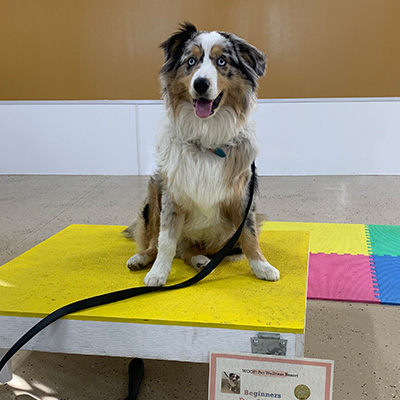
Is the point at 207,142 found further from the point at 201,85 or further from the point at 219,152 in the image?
the point at 201,85

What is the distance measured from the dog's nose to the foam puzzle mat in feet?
4.08

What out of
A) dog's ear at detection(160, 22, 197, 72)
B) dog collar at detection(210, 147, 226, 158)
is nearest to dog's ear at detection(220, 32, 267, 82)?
dog's ear at detection(160, 22, 197, 72)

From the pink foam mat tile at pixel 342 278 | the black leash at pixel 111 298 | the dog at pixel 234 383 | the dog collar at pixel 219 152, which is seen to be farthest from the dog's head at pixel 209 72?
the pink foam mat tile at pixel 342 278

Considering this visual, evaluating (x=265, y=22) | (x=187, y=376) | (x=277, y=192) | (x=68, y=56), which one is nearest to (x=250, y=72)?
(x=187, y=376)

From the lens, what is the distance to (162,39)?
495cm

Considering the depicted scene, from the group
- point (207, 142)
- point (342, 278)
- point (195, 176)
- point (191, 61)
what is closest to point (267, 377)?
point (195, 176)

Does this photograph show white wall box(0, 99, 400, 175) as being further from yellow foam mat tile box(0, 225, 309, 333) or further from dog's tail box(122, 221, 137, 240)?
yellow foam mat tile box(0, 225, 309, 333)

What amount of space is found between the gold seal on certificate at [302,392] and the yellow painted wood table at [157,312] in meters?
0.09

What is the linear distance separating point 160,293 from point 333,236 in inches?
72.5

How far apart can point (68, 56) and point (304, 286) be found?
422 cm

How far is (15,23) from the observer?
16.4 ft

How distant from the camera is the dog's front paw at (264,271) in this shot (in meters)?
1.70

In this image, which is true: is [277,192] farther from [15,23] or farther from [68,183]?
[15,23]

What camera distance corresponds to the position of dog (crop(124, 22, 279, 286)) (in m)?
1.62
